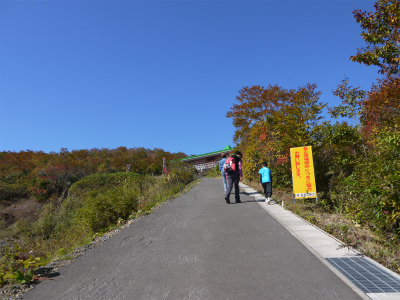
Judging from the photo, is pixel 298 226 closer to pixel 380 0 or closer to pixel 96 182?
pixel 380 0

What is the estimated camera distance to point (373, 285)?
3.63 meters

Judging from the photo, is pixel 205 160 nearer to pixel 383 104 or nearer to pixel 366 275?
pixel 383 104

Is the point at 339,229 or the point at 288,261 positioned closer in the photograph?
the point at 288,261

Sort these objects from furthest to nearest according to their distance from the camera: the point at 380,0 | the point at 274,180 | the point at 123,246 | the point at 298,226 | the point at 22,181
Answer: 1. the point at 22,181
2. the point at 274,180
3. the point at 380,0
4. the point at 298,226
5. the point at 123,246

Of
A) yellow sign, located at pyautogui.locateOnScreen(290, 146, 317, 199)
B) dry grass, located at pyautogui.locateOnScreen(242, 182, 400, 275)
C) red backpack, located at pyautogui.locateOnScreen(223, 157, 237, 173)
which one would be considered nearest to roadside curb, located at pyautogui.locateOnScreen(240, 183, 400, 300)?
dry grass, located at pyautogui.locateOnScreen(242, 182, 400, 275)

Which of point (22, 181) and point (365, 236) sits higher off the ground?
point (22, 181)

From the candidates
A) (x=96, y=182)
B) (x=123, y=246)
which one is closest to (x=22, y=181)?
(x=96, y=182)

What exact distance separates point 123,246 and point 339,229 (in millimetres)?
4656

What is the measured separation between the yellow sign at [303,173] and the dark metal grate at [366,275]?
219 inches

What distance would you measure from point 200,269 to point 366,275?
2.25 metres

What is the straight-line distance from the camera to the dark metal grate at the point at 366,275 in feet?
11.6

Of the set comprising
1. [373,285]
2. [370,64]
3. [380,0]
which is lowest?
[373,285]

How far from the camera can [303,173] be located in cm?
1023

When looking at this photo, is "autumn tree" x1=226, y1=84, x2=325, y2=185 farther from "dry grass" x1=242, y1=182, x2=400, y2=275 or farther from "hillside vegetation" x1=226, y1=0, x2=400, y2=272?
"dry grass" x1=242, y1=182, x2=400, y2=275
